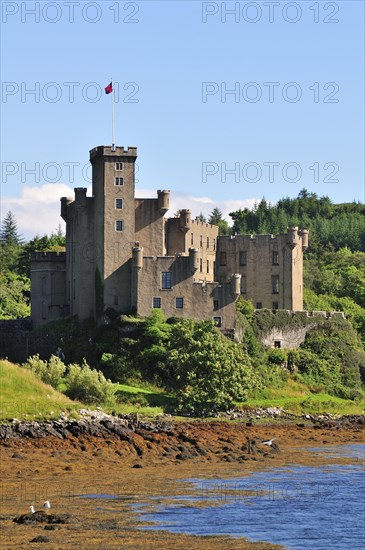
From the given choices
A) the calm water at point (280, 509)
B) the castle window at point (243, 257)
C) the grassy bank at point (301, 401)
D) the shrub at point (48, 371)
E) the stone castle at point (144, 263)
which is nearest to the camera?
the calm water at point (280, 509)

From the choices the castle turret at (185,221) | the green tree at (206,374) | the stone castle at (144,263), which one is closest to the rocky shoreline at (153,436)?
the green tree at (206,374)

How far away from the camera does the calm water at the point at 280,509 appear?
4381cm

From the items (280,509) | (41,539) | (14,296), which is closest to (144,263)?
(280,509)

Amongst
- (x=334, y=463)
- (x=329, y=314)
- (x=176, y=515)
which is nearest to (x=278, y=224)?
(x=329, y=314)

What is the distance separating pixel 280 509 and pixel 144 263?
38.3 m

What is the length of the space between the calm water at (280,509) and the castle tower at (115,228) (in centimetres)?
2889

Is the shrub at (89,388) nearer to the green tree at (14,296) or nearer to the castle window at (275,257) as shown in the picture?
the castle window at (275,257)

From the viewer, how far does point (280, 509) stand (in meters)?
49.3

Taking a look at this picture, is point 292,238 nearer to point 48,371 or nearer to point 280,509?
point 48,371

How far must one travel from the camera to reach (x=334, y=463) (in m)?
63.1

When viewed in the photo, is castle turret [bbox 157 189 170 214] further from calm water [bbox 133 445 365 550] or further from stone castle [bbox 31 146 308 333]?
calm water [bbox 133 445 365 550]

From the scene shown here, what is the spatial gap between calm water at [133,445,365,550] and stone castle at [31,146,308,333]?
2652cm

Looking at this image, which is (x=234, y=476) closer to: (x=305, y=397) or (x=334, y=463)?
(x=334, y=463)

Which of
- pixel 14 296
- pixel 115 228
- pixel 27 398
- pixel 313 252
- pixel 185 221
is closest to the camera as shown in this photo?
pixel 27 398
